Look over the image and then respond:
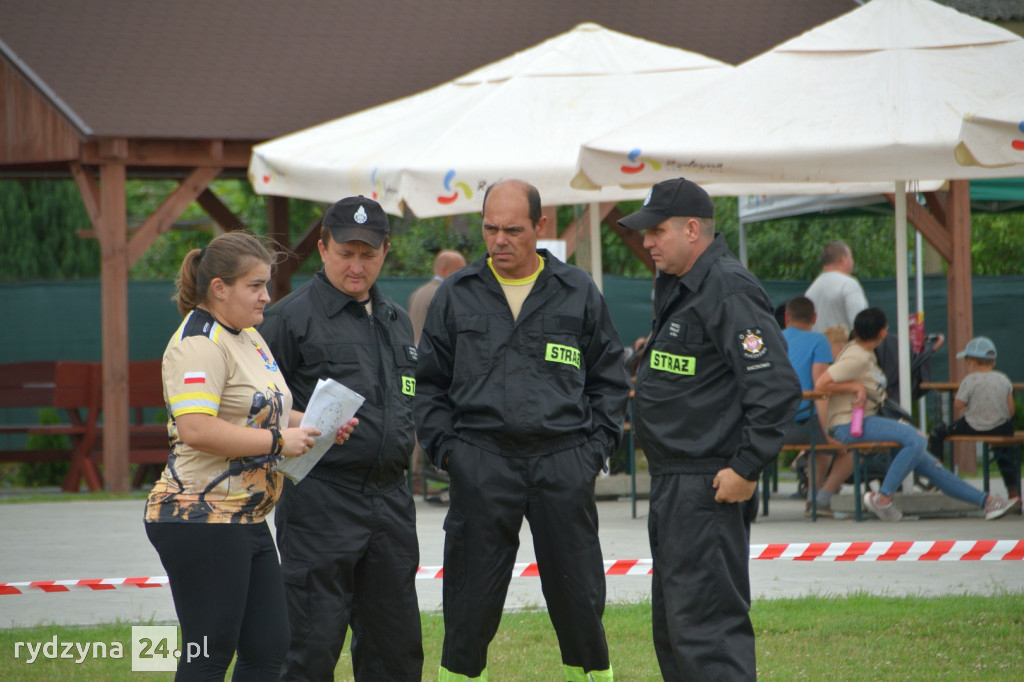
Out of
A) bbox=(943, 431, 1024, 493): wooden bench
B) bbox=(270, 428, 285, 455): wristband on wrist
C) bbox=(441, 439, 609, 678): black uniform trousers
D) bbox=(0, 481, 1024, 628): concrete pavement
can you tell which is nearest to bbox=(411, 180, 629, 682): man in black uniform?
bbox=(441, 439, 609, 678): black uniform trousers

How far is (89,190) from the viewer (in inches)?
477

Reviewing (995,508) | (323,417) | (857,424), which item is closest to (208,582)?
(323,417)

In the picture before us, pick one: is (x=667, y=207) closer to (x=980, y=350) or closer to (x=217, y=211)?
(x=980, y=350)

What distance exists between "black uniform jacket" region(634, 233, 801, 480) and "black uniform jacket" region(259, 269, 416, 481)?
0.87m

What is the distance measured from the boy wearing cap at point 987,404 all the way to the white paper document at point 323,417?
6.60 meters

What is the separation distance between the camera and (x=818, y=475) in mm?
10297

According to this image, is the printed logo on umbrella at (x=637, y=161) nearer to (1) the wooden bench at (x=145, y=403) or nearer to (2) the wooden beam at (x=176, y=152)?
(2) the wooden beam at (x=176, y=152)

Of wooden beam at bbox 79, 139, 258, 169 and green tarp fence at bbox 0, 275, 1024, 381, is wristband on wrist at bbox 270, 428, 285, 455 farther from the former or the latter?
green tarp fence at bbox 0, 275, 1024, 381

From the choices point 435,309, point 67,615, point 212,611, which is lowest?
point 67,615

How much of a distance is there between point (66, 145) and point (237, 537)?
29.9ft

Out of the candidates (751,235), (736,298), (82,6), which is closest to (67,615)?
(736,298)

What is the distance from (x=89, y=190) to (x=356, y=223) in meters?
8.41

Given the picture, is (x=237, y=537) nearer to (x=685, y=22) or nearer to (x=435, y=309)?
(x=435, y=309)

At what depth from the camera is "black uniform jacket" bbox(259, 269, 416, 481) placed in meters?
A: 4.41
